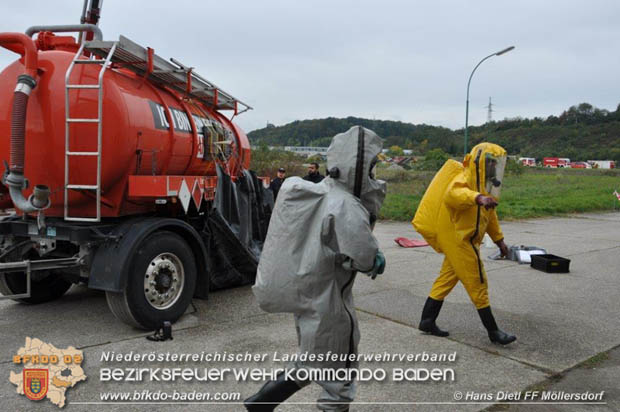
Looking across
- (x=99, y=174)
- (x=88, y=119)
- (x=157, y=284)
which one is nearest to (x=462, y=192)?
(x=157, y=284)

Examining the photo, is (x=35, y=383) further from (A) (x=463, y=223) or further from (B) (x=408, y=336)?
(A) (x=463, y=223)

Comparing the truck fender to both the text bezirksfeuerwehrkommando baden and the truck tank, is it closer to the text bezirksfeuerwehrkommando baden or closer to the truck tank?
the truck tank

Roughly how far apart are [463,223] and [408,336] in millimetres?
1290

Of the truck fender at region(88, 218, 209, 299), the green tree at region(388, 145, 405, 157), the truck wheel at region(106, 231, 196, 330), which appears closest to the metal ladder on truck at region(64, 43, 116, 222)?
the truck fender at region(88, 218, 209, 299)

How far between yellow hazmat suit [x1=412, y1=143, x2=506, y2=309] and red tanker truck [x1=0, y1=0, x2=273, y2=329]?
2.72 meters

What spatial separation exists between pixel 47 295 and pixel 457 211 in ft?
16.6

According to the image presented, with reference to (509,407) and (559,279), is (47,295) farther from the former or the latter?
(559,279)

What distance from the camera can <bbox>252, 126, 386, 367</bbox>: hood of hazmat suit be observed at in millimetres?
2820

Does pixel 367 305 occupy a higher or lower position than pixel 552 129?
lower

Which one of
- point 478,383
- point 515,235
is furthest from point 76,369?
point 515,235

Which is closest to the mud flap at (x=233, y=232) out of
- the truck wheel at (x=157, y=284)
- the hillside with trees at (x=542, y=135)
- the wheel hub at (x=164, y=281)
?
the truck wheel at (x=157, y=284)

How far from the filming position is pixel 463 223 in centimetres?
518

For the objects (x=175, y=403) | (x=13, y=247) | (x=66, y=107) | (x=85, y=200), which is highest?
(x=66, y=107)

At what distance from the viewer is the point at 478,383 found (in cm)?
434
